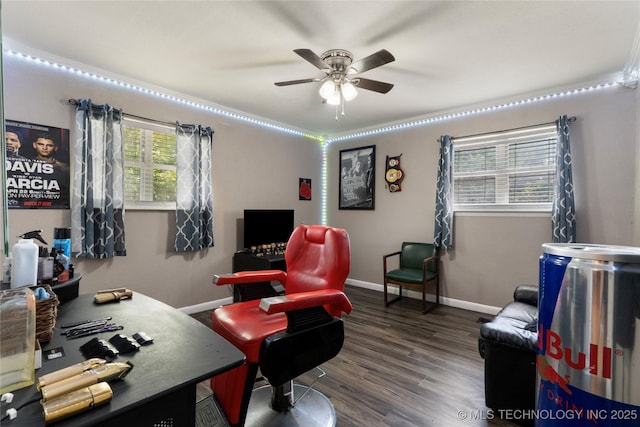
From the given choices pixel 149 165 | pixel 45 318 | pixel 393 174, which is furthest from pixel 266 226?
pixel 45 318

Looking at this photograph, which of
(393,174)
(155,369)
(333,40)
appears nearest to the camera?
(155,369)

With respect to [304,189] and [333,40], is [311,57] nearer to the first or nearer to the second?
[333,40]

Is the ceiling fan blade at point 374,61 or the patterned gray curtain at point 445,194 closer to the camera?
the ceiling fan blade at point 374,61

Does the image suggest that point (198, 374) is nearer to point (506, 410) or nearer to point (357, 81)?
point (506, 410)

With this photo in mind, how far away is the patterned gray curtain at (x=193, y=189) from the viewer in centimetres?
335

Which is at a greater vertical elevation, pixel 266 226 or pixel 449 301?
pixel 266 226

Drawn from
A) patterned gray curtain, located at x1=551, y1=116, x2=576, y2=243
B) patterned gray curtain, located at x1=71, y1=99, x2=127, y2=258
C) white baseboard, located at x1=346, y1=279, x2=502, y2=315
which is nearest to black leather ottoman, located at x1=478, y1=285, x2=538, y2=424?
patterned gray curtain, located at x1=551, y1=116, x2=576, y2=243

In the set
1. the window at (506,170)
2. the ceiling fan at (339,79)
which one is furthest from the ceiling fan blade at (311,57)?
the window at (506,170)

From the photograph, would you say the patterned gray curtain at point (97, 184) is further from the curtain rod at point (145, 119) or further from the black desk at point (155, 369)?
the black desk at point (155, 369)

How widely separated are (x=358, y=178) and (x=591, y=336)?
400 centimetres

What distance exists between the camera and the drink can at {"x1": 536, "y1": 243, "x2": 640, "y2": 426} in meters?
0.95

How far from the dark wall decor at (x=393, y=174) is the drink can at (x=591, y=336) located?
329cm

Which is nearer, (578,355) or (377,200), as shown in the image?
(578,355)

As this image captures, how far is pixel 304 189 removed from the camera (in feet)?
16.1
